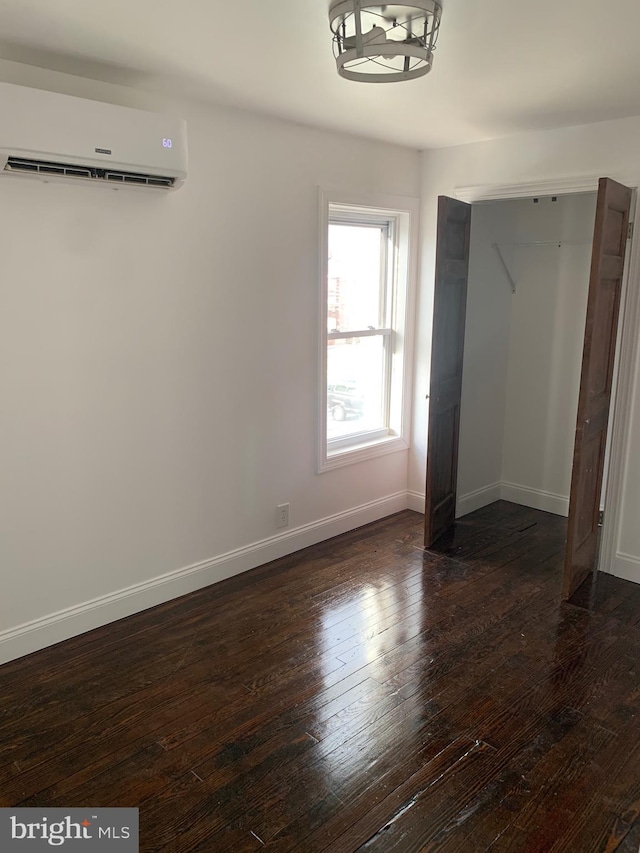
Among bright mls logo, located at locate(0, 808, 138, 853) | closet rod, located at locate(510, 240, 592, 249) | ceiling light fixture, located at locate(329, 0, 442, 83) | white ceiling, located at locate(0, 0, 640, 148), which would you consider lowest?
bright mls logo, located at locate(0, 808, 138, 853)

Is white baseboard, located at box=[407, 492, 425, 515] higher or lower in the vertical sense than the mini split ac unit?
lower

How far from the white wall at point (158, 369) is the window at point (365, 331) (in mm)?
213

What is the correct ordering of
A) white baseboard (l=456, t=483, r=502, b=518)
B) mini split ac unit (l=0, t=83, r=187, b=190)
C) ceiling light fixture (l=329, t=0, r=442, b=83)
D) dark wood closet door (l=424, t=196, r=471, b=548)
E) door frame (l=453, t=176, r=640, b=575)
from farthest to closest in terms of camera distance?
white baseboard (l=456, t=483, r=502, b=518) < dark wood closet door (l=424, t=196, r=471, b=548) < door frame (l=453, t=176, r=640, b=575) < mini split ac unit (l=0, t=83, r=187, b=190) < ceiling light fixture (l=329, t=0, r=442, b=83)

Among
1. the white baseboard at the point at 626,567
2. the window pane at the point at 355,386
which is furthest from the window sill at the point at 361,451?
the white baseboard at the point at 626,567

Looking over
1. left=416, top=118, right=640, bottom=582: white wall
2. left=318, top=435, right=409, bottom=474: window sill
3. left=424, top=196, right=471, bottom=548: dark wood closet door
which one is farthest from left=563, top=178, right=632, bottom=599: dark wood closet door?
left=318, top=435, right=409, bottom=474: window sill

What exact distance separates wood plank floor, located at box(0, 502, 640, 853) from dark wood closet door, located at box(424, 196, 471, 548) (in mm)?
627

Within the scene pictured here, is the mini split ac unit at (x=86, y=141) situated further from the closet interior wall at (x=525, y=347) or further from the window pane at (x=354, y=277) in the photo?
the closet interior wall at (x=525, y=347)

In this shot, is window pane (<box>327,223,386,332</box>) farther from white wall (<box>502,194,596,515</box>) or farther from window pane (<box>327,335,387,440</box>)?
white wall (<box>502,194,596,515</box>)

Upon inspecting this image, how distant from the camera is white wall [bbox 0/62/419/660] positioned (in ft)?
8.83

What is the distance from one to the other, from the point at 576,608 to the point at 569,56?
8.18 ft

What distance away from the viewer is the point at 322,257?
12.3 ft

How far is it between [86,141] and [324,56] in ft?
3.12

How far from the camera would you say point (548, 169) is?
143 inches

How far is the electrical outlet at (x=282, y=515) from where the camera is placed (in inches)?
150
